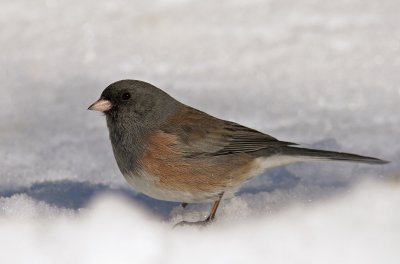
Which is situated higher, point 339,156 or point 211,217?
point 339,156

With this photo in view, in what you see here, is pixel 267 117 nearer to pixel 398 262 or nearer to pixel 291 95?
pixel 291 95

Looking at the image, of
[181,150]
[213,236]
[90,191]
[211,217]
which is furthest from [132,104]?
[213,236]

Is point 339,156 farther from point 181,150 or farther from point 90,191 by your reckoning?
point 90,191

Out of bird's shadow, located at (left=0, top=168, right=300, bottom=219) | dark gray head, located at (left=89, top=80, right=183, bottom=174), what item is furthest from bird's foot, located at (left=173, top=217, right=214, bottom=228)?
dark gray head, located at (left=89, top=80, right=183, bottom=174)

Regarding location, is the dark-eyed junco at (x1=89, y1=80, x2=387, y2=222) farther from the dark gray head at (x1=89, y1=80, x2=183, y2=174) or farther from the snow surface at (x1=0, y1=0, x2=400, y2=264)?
the snow surface at (x1=0, y1=0, x2=400, y2=264)

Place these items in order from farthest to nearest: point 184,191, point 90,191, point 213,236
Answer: point 90,191, point 184,191, point 213,236

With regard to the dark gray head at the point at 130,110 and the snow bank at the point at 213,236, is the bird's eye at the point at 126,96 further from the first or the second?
the snow bank at the point at 213,236

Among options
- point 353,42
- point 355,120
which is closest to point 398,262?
point 355,120
